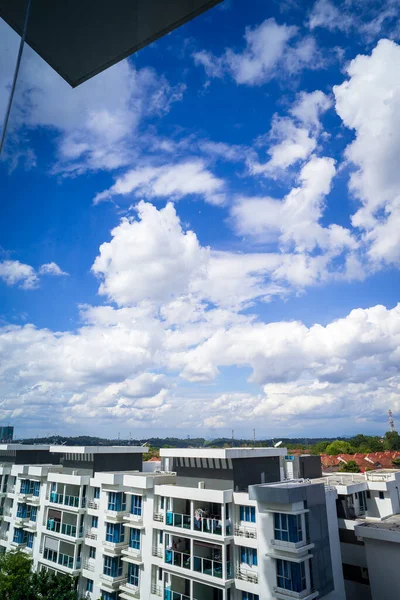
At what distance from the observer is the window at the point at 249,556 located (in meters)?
4.58

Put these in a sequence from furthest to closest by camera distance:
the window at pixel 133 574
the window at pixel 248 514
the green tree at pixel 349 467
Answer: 1. the green tree at pixel 349 467
2. the window at pixel 133 574
3. the window at pixel 248 514

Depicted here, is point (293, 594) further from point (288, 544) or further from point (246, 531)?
point (246, 531)

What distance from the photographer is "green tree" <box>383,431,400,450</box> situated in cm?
1674

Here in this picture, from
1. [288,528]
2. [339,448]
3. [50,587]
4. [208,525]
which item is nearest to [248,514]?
[208,525]

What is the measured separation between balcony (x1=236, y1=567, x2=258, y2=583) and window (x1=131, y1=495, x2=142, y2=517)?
6.05ft

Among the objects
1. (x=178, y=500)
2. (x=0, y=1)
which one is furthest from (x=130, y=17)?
(x=178, y=500)

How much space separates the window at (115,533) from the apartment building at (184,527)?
0.05ft

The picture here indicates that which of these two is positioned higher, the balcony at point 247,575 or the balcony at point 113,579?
the balcony at point 247,575

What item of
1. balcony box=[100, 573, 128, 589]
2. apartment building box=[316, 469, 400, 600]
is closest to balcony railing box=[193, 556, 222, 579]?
balcony box=[100, 573, 128, 589]

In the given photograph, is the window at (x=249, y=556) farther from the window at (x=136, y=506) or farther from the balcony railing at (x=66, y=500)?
the balcony railing at (x=66, y=500)

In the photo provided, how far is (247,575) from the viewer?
15.0ft

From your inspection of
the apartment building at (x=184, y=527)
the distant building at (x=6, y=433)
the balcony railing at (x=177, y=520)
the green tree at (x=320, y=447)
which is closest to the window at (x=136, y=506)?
the apartment building at (x=184, y=527)

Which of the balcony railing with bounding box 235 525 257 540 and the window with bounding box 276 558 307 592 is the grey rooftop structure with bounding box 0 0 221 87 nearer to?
the window with bounding box 276 558 307 592

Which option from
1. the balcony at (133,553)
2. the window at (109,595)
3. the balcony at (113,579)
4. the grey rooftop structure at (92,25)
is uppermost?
the grey rooftop structure at (92,25)
